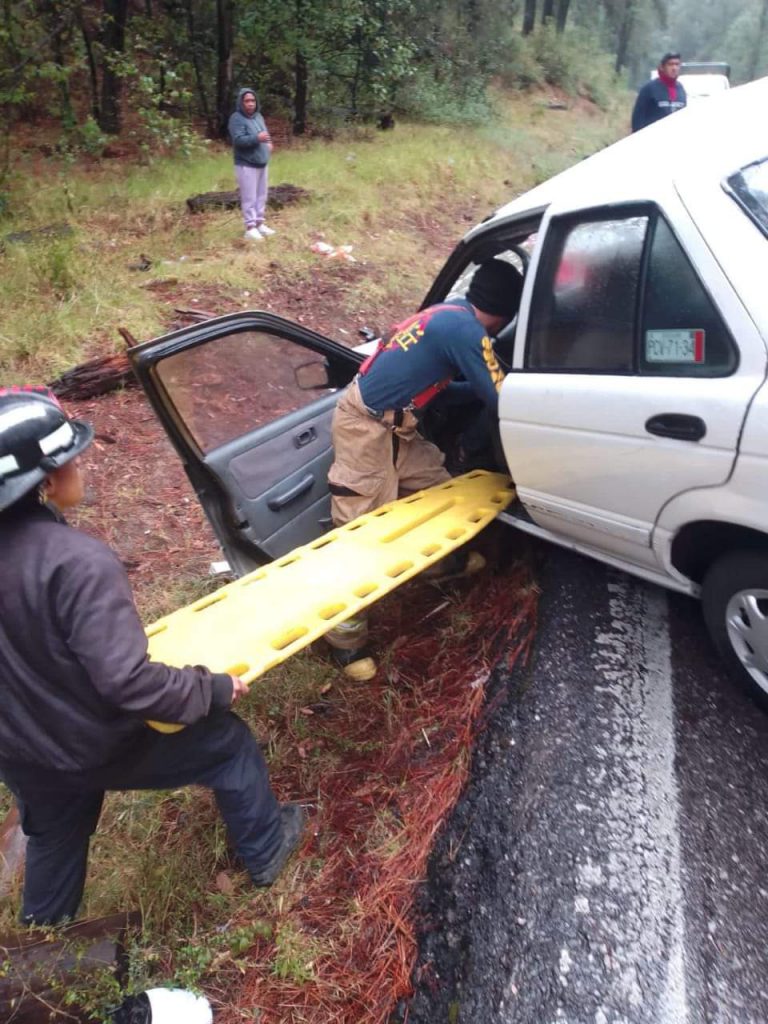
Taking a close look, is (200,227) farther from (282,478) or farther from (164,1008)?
(164,1008)

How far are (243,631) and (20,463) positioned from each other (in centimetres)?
110

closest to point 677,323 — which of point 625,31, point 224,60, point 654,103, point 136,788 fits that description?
point 136,788

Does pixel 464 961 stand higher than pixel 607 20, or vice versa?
pixel 607 20

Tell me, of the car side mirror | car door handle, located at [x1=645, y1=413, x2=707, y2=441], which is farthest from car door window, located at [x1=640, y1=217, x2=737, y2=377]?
the car side mirror

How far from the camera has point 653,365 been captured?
92.3 inches

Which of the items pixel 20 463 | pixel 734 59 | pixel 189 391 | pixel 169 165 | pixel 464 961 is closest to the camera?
pixel 20 463

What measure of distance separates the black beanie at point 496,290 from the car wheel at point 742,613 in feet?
4.71

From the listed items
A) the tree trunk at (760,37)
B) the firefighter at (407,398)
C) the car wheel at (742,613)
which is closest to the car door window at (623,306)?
the firefighter at (407,398)

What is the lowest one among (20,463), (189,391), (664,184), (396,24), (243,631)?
(189,391)

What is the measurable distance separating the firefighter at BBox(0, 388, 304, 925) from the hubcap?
155 cm

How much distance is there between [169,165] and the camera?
432 inches

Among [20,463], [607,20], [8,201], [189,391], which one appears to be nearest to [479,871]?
[20,463]

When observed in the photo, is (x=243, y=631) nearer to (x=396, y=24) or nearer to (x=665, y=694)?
(x=665, y=694)

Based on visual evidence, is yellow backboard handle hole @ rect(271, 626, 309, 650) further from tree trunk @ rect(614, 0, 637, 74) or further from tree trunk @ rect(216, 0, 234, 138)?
tree trunk @ rect(614, 0, 637, 74)
